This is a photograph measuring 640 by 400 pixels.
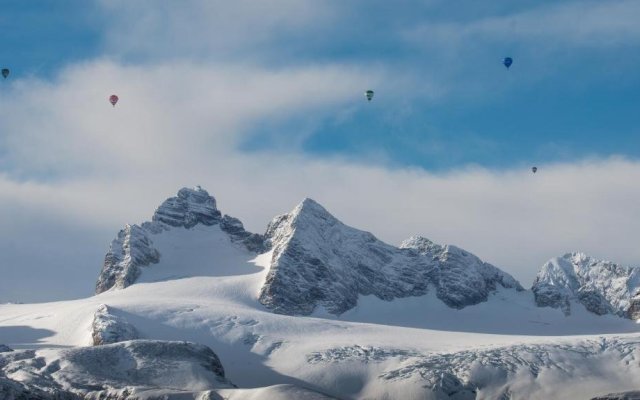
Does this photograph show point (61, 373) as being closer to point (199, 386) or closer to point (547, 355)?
point (199, 386)

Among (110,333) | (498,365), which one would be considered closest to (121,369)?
(110,333)

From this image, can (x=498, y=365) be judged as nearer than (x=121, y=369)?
No

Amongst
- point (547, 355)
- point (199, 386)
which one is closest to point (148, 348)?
point (199, 386)

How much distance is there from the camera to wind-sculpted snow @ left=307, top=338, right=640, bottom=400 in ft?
561

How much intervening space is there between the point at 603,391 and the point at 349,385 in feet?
132

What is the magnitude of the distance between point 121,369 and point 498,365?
61.5 metres

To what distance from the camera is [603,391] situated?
168 meters

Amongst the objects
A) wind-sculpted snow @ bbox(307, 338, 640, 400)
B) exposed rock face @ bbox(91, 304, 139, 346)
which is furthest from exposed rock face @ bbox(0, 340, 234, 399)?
wind-sculpted snow @ bbox(307, 338, 640, 400)

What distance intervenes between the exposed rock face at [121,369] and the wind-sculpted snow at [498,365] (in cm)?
2764

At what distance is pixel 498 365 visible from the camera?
178 m

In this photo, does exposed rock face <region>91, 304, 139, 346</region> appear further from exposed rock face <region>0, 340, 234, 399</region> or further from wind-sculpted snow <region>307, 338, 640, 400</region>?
wind-sculpted snow <region>307, 338, 640, 400</region>

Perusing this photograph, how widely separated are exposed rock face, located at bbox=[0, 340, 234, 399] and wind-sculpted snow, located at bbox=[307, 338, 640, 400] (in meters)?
27.6

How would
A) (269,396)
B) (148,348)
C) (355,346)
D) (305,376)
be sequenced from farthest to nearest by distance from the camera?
(355,346)
(305,376)
(148,348)
(269,396)

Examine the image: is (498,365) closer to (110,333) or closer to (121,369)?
(121,369)
